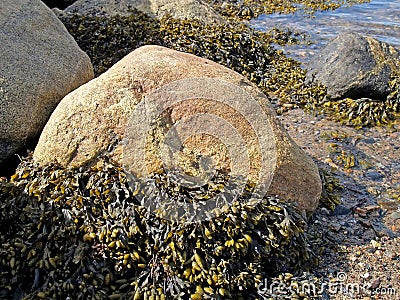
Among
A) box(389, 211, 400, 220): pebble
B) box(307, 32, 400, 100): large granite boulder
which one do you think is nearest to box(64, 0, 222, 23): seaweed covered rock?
box(307, 32, 400, 100): large granite boulder

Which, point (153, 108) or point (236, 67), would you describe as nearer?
point (153, 108)

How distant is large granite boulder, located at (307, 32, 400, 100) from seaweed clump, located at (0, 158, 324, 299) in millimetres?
2993

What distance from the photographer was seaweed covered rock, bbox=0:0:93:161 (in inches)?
136

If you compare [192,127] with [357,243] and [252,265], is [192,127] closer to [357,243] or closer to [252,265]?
[252,265]

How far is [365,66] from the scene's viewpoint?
5.53m

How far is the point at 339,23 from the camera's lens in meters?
8.29

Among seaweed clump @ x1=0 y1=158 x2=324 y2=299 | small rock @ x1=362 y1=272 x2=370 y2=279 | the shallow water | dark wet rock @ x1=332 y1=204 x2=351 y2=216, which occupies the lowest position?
the shallow water

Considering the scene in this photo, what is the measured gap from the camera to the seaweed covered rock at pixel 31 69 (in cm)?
346

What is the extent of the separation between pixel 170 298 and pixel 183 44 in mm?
3982

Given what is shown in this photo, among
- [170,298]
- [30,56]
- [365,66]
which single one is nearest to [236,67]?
[365,66]

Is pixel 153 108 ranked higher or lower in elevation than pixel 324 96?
higher

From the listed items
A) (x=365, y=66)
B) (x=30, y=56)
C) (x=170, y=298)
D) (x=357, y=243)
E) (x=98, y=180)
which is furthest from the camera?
(x=365, y=66)

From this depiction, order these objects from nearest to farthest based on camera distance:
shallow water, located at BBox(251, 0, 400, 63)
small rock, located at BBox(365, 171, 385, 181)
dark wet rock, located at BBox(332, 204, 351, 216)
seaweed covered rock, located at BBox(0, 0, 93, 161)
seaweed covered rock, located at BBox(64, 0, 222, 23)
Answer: seaweed covered rock, located at BBox(0, 0, 93, 161), dark wet rock, located at BBox(332, 204, 351, 216), small rock, located at BBox(365, 171, 385, 181), seaweed covered rock, located at BBox(64, 0, 222, 23), shallow water, located at BBox(251, 0, 400, 63)

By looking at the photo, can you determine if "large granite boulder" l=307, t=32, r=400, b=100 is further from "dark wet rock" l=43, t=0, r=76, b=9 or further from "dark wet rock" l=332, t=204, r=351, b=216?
"dark wet rock" l=43, t=0, r=76, b=9
